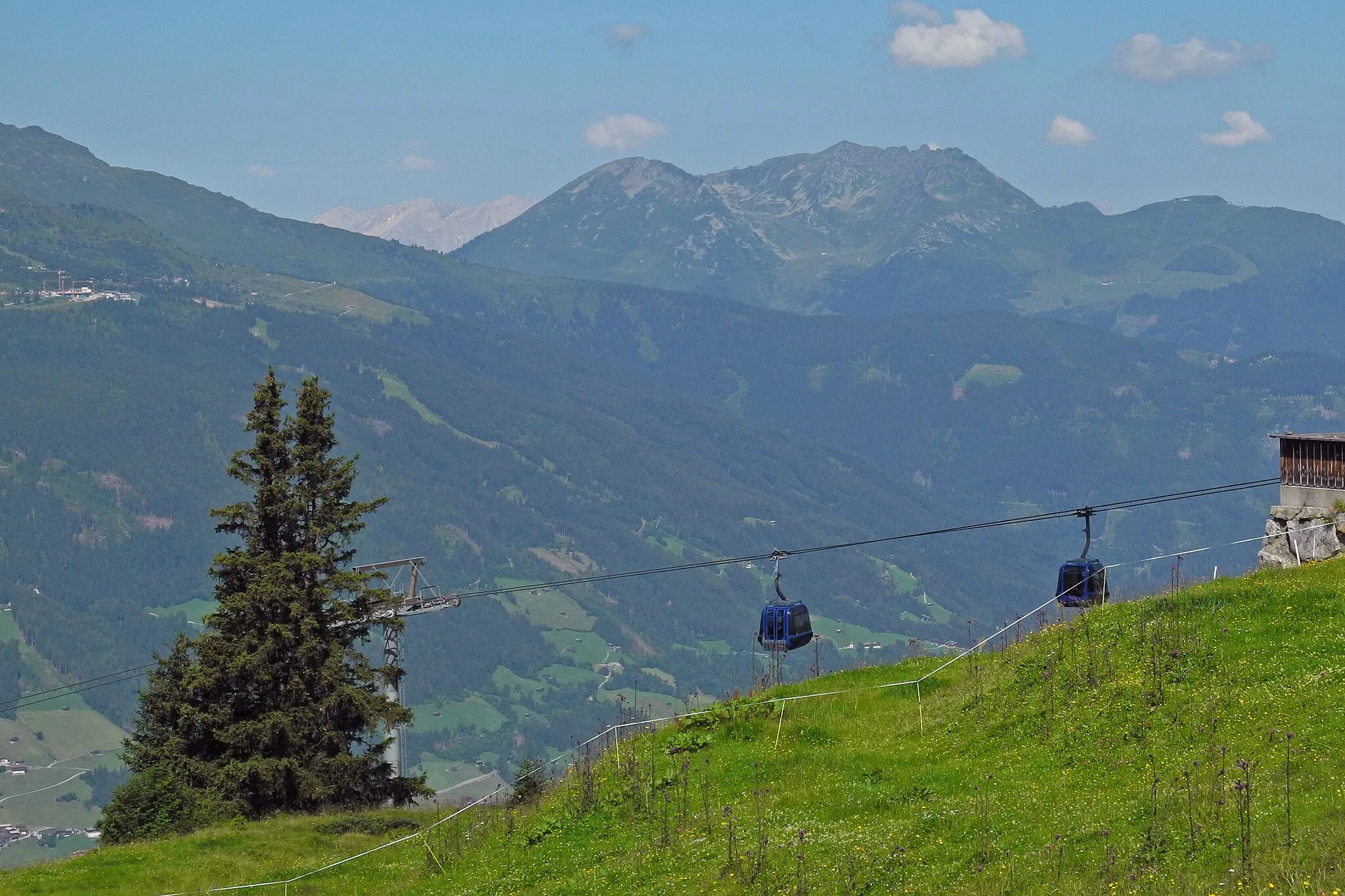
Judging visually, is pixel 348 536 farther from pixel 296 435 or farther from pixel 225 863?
pixel 225 863

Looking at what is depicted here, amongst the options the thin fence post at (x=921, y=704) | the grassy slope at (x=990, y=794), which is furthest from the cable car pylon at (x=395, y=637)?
the thin fence post at (x=921, y=704)

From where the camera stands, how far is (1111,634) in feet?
102

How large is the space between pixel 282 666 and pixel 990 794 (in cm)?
2658

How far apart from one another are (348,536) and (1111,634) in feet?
82.1

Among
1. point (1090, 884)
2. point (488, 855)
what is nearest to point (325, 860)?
point (488, 855)

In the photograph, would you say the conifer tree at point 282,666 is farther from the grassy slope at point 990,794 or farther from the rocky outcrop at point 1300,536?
the rocky outcrop at point 1300,536

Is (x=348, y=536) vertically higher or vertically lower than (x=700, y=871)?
higher

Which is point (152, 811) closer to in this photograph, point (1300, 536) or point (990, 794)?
point (990, 794)

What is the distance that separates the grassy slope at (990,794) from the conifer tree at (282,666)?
751cm

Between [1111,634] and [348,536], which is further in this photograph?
[348,536]

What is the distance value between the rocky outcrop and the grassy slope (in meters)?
2.49

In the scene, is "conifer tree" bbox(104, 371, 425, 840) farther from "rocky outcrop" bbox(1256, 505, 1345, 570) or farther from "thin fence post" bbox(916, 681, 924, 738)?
"rocky outcrop" bbox(1256, 505, 1345, 570)

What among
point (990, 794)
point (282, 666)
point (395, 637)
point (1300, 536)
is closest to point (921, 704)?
point (990, 794)

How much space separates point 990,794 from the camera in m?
25.0
